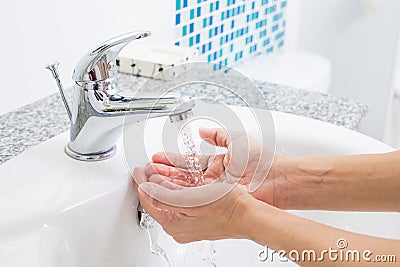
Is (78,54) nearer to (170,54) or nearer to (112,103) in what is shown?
(170,54)

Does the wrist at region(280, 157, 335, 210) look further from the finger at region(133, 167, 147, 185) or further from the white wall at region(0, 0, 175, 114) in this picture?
the white wall at region(0, 0, 175, 114)

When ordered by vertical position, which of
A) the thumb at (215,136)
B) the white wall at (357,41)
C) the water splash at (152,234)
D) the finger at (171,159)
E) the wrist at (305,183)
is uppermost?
the thumb at (215,136)

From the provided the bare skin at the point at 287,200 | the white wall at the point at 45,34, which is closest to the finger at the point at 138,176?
the bare skin at the point at 287,200

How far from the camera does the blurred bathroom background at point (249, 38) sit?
863mm

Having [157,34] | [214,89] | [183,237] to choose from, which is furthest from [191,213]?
[157,34]

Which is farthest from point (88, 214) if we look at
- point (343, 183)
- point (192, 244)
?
point (343, 183)

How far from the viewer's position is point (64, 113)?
88 cm

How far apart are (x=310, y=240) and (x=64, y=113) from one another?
43 centimetres

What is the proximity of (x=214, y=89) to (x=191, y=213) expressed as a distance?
39 centimetres

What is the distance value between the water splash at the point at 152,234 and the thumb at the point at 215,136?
0.41 feet

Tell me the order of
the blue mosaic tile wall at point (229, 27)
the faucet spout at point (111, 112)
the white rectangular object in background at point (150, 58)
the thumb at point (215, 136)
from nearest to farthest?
the faucet spout at point (111, 112), the thumb at point (215, 136), the white rectangular object in background at point (150, 58), the blue mosaic tile wall at point (229, 27)

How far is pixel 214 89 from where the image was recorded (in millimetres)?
1016

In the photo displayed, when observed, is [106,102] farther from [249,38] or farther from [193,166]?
[249,38]

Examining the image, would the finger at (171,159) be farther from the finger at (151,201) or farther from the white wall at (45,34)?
the white wall at (45,34)
